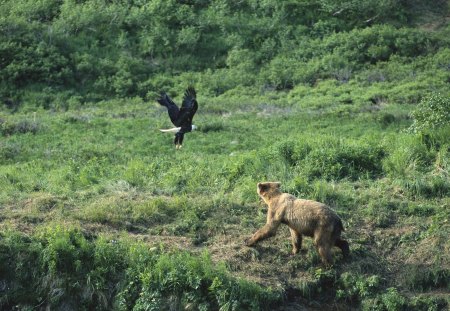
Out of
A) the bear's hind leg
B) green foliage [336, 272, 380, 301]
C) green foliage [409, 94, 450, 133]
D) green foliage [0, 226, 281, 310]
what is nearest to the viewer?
green foliage [0, 226, 281, 310]

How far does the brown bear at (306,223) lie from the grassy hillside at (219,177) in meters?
0.25

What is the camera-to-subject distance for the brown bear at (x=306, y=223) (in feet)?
37.5

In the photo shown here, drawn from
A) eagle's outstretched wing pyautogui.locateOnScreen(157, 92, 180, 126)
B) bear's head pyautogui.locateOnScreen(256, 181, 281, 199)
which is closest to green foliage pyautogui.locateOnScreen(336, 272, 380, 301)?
bear's head pyautogui.locateOnScreen(256, 181, 281, 199)

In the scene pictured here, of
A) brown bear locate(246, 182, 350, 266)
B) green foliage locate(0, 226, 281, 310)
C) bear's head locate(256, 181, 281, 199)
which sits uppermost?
bear's head locate(256, 181, 281, 199)

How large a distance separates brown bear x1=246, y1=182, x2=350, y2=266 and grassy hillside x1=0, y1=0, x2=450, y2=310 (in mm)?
255

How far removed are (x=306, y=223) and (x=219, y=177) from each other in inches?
143

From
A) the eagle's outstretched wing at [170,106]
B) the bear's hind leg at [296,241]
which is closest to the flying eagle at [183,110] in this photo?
the eagle's outstretched wing at [170,106]

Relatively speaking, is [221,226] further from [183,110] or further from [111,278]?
[183,110]

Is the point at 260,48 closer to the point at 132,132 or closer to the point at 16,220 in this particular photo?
the point at 132,132

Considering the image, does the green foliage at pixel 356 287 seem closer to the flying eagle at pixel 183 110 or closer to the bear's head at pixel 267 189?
the bear's head at pixel 267 189

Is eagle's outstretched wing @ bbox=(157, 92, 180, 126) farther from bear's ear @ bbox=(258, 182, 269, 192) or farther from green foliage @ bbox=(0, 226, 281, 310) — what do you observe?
green foliage @ bbox=(0, 226, 281, 310)

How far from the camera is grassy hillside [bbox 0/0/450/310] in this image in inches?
447

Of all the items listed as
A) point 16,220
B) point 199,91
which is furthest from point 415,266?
point 199,91

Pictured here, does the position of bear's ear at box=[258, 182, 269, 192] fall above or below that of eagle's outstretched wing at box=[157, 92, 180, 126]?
below
